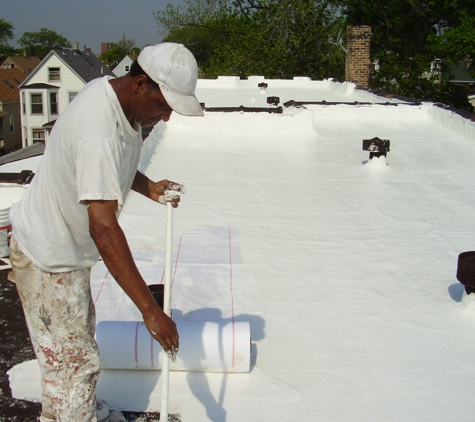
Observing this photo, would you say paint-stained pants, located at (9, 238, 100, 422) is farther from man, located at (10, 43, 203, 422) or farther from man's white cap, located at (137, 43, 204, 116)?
man's white cap, located at (137, 43, 204, 116)

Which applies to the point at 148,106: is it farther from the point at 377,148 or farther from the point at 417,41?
the point at 417,41

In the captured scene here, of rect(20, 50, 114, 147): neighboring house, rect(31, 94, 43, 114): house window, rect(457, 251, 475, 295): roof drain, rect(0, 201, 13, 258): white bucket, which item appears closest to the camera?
rect(457, 251, 475, 295): roof drain

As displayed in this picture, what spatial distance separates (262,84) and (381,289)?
13609 mm

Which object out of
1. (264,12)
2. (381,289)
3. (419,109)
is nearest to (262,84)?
(419,109)

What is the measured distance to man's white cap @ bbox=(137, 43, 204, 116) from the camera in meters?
2.21

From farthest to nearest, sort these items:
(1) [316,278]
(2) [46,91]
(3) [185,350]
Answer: (2) [46,91] → (1) [316,278] → (3) [185,350]

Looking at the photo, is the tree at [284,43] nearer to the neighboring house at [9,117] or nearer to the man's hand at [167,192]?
the neighboring house at [9,117]

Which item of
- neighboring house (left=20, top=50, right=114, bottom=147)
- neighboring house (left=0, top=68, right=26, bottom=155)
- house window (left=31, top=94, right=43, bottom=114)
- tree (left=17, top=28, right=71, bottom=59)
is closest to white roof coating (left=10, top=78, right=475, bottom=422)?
neighboring house (left=20, top=50, right=114, bottom=147)

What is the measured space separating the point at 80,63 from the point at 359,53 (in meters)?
28.3

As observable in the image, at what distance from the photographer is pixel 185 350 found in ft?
10.1

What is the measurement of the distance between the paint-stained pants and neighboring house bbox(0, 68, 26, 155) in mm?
41645

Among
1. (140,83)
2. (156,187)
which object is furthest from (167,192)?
(140,83)

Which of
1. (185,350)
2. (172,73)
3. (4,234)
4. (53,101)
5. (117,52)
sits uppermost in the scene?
(117,52)

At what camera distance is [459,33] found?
93.2 ft
